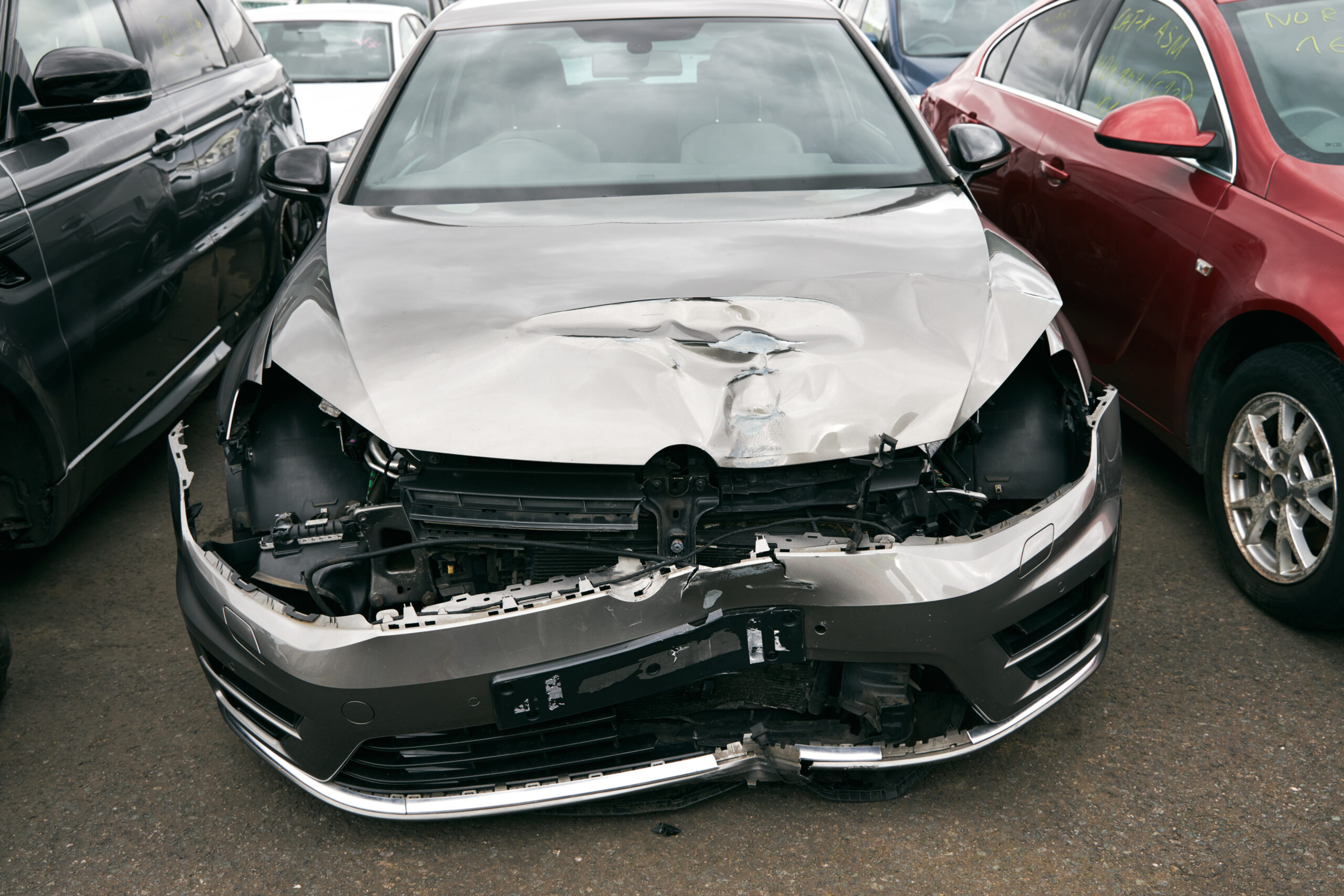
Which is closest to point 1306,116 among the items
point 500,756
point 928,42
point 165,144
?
point 500,756

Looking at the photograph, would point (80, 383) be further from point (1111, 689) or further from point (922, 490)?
point (1111, 689)

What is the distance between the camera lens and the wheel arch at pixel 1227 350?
9.27 ft

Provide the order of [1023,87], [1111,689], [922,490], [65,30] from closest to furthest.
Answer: [922,490], [1111,689], [65,30], [1023,87]

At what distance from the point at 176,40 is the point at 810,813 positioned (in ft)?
12.4

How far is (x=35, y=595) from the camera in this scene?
10.5ft

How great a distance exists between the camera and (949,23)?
7434 millimetres

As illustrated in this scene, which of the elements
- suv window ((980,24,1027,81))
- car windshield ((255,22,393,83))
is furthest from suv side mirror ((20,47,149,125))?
car windshield ((255,22,393,83))

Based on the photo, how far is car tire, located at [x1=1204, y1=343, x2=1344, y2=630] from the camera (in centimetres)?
263

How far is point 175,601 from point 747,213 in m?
2.00

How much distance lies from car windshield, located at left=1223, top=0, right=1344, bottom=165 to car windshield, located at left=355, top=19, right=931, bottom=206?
1000 mm

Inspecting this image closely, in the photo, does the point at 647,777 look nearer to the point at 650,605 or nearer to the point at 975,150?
the point at 650,605

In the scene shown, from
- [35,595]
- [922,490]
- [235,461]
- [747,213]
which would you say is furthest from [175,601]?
[922,490]

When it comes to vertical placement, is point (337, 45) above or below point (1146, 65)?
below

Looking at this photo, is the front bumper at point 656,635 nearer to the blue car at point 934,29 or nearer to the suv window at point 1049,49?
the suv window at point 1049,49
